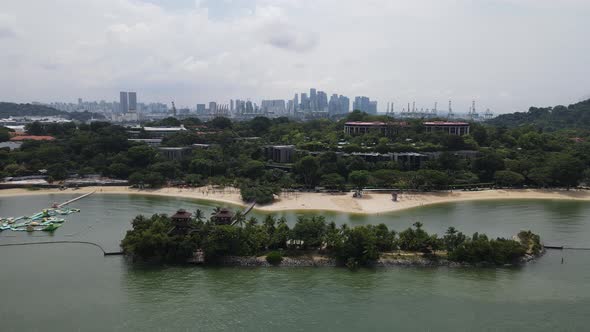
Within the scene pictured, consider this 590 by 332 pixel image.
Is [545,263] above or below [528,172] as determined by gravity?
below

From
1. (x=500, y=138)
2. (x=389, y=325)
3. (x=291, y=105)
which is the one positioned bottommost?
(x=389, y=325)

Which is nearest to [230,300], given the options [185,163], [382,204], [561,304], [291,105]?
[561,304]

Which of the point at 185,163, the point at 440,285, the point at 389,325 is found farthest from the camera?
the point at 185,163

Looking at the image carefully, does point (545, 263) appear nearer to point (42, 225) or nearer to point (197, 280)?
point (197, 280)

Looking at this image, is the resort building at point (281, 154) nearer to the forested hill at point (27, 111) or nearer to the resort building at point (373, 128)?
the resort building at point (373, 128)

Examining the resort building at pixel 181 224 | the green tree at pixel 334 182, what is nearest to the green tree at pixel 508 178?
the green tree at pixel 334 182

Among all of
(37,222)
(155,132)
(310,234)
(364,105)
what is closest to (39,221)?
(37,222)

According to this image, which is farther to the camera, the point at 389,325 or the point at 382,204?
the point at 382,204

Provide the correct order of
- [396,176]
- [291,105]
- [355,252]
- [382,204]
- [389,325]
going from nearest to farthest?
[389,325] < [355,252] < [382,204] < [396,176] < [291,105]
